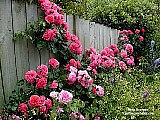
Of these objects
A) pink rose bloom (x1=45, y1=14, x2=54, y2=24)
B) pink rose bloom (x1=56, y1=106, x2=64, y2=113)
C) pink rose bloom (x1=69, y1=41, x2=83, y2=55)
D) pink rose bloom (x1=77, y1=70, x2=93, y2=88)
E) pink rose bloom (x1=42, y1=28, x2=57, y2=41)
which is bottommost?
pink rose bloom (x1=56, y1=106, x2=64, y2=113)

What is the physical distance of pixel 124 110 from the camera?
9.37ft

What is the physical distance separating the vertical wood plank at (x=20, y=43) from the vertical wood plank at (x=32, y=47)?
59mm

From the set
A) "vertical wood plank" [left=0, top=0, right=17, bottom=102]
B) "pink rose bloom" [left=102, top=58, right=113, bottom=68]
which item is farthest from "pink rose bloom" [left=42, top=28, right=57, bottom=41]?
"pink rose bloom" [left=102, top=58, right=113, bottom=68]

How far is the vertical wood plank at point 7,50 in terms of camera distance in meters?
2.51

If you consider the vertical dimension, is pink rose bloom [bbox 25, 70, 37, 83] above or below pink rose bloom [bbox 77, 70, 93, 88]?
above

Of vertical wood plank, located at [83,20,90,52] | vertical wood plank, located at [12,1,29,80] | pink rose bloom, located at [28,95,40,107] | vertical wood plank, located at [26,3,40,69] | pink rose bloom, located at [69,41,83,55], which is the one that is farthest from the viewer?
vertical wood plank, located at [83,20,90,52]

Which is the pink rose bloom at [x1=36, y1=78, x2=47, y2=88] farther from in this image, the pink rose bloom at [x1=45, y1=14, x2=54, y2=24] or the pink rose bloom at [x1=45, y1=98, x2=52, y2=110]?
the pink rose bloom at [x1=45, y1=14, x2=54, y2=24]

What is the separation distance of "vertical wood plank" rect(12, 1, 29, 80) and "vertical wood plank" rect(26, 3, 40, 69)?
59 mm

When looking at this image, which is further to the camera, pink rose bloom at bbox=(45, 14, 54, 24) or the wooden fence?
pink rose bloom at bbox=(45, 14, 54, 24)

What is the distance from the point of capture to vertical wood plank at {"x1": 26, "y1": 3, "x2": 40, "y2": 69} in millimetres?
2820

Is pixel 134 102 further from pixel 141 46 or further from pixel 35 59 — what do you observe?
pixel 141 46

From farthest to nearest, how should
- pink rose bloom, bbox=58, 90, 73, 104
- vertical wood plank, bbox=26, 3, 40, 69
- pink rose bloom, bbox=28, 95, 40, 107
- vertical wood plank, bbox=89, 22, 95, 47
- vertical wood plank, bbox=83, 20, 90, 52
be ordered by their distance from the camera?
vertical wood plank, bbox=89, 22, 95, 47, vertical wood plank, bbox=83, 20, 90, 52, vertical wood plank, bbox=26, 3, 40, 69, pink rose bloom, bbox=58, 90, 73, 104, pink rose bloom, bbox=28, 95, 40, 107

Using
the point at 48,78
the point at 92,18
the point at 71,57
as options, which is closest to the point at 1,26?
the point at 48,78

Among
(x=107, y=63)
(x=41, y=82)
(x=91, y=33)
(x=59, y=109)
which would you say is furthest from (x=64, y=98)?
(x=91, y=33)
